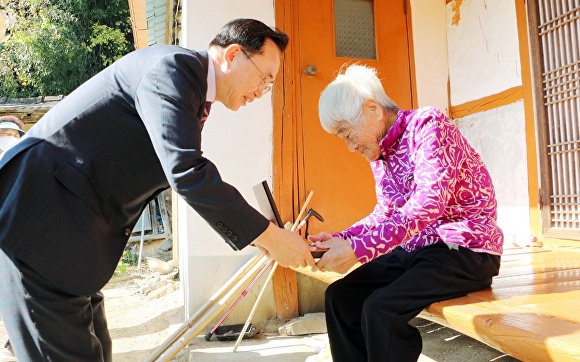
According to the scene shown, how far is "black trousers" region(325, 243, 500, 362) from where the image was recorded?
5.87ft

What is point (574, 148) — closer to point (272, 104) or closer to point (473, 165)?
point (473, 165)

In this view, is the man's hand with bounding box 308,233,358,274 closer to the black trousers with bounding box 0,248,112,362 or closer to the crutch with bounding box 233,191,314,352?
the black trousers with bounding box 0,248,112,362

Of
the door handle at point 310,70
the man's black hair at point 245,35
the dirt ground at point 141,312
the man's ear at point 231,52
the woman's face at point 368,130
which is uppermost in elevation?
the door handle at point 310,70

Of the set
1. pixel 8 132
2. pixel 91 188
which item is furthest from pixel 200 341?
pixel 91 188

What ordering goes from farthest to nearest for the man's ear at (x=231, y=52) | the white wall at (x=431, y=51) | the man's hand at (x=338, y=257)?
the white wall at (x=431, y=51) < the man's hand at (x=338, y=257) < the man's ear at (x=231, y=52)

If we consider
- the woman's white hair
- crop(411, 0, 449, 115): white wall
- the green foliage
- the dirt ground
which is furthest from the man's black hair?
the green foliage

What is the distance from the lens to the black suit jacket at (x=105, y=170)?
1.36 metres

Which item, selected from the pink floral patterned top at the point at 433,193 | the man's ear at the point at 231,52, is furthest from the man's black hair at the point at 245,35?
the pink floral patterned top at the point at 433,193

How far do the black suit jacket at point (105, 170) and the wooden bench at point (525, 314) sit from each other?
86 centimetres

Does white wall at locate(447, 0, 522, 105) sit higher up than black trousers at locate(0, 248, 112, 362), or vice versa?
white wall at locate(447, 0, 522, 105)

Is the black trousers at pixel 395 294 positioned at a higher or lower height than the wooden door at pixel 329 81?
lower

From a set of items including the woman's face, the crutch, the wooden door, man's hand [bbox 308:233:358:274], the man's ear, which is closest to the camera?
the man's ear

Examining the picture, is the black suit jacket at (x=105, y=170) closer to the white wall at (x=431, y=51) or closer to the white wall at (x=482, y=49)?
the white wall at (x=482, y=49)

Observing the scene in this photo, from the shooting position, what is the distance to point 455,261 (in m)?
1.90
